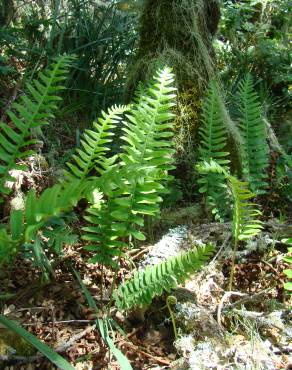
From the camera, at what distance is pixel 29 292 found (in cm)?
212

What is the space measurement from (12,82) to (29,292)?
2133 mm

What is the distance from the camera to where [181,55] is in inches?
120

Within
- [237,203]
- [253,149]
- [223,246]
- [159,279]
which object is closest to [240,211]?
[237,203]

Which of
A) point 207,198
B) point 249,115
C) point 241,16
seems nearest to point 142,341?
point 207,198

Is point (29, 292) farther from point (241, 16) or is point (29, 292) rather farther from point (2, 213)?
point (241, 16)

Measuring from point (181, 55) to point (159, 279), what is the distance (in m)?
1.76

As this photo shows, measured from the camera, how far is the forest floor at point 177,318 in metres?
1.87

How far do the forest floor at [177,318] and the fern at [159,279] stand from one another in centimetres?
15

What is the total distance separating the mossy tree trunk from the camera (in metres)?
2.95

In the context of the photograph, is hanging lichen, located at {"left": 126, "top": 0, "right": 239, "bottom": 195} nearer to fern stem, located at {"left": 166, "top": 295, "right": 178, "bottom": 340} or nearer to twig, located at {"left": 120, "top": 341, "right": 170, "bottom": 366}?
fern stem, located at {"left": 166, "top": 295, "right": 178, "bottom": 340}

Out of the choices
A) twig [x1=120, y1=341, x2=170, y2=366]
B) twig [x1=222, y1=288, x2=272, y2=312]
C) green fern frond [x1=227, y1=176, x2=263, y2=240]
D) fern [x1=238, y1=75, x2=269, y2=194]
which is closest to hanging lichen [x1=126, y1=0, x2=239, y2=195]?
fern [x1=238, y1=75, x2=269, y2=194]

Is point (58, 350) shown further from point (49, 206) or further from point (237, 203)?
point (237, 203)

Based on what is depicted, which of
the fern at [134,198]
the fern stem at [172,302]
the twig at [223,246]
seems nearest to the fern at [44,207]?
the fern at [134,198]

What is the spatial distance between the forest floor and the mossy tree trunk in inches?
32.3
